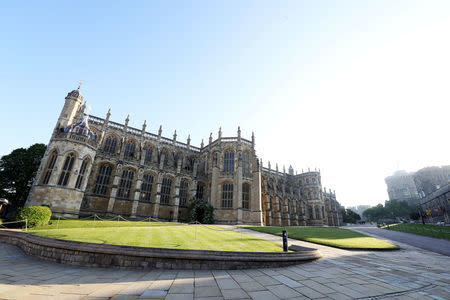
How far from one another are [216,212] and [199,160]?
12.4 m

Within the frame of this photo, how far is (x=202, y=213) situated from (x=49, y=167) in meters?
20.0

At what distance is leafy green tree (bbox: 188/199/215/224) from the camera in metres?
27.9

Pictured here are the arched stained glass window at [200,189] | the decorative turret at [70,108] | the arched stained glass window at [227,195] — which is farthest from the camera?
the arched stained glass window at [200,189]

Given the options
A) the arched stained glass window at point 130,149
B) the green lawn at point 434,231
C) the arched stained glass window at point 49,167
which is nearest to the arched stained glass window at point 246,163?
the arched stained glass window at point 130,149

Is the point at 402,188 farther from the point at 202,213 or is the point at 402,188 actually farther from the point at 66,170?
the point at 66,170

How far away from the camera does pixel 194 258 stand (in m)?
7.78

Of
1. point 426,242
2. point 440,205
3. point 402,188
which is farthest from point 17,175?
point 402,188

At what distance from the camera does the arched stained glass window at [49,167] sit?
70.2 feet

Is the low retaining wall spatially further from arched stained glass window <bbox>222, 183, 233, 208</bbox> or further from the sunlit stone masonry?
arched stained glass window <bbox>222, 183, 233, 208</bbox>

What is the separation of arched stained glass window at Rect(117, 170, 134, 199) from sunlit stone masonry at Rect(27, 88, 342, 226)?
136 millimetres

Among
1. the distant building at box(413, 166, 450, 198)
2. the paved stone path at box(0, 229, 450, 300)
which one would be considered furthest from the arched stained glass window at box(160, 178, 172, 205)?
the distant building at box(413, 166, 450, 198)

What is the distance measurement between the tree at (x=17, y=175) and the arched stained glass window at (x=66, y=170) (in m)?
11.4

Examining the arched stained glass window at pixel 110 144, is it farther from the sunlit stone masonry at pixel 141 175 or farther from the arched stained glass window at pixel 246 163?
the arched stained glass window at pixel 246 163

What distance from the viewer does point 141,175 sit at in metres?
→ 29.2
